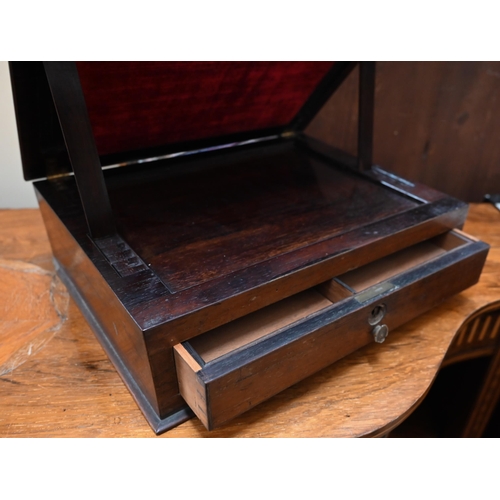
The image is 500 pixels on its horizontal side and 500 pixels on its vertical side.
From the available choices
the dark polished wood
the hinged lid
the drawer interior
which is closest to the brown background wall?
the hinged lid

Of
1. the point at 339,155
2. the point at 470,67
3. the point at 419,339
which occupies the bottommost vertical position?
the point at 419,339

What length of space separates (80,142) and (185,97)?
0.30 metres

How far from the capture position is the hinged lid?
738 millimetres

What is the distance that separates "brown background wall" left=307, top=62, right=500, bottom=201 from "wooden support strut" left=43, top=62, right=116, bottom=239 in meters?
0.76

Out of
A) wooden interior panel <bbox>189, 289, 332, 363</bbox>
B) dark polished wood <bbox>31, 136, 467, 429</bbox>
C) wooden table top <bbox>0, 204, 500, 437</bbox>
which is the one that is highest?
dark polished wood <bbox>31, 136, 467, 429</bbox>

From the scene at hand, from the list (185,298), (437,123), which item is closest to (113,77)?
(185,298)

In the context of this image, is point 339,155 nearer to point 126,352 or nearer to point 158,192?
point 158,192

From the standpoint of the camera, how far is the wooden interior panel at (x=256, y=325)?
61 centimetres

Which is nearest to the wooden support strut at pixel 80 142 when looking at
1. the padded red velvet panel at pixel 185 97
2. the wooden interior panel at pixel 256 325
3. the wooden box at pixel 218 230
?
the wooden box at pixel 218 230

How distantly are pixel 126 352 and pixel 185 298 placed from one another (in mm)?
139

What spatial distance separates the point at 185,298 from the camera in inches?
22.2

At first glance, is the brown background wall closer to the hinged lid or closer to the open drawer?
the hinged lid

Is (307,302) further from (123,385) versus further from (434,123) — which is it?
(434,123)

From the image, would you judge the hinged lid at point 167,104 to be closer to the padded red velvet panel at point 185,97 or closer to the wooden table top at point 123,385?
the padded red velvet panel at point 185,97
